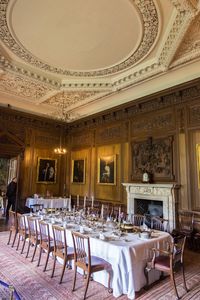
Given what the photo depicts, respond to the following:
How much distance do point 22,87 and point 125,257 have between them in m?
6.69

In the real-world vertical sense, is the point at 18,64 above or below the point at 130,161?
above

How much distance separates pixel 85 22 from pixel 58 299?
5.17 meters

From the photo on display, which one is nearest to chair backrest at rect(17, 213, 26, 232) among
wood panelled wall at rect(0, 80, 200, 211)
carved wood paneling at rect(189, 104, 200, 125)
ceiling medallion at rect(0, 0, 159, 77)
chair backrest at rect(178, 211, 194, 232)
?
wood panelled wall at rect(0, 80, 200, 211)

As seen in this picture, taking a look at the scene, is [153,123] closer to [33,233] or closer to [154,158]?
[154,158]

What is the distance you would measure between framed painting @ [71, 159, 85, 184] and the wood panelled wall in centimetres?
19

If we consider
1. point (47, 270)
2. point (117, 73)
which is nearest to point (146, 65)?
point (117, 73)

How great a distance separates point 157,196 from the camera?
6309mm

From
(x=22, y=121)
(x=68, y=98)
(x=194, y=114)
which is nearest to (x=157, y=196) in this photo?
(x=194, y=114)

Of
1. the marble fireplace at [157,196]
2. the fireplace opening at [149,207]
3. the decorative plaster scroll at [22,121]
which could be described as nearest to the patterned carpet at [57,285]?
the marble fireplace at [157,196]

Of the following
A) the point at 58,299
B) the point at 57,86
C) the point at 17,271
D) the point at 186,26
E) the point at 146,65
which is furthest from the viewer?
the point at 57,86

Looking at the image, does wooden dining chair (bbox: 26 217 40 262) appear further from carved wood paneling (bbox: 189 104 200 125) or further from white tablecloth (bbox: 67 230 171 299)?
carved wood paneling (bbox: 189 104 200 125)

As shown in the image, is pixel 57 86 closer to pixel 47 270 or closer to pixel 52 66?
pixel 52 66

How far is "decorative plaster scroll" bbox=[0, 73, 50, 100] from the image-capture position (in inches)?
274

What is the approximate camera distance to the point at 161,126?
265 inches
